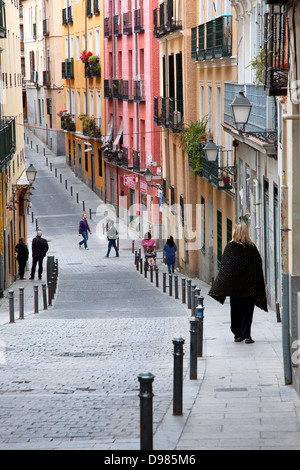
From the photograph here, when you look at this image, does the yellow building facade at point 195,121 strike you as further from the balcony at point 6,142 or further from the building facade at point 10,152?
the building facade at point 10,152

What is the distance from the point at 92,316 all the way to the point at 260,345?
22.5 feet

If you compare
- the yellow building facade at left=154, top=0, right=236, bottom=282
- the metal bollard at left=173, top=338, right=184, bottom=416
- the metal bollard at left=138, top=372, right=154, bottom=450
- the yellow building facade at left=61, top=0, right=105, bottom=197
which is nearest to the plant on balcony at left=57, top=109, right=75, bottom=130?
the yellow building facade at left=61, top=0, right=105, bottom=197

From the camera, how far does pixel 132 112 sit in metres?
43.0

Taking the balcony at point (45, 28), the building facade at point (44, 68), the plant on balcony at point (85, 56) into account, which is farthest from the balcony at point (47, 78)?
the plant on balcony at point (85, 56)

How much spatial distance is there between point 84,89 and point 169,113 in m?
24.0

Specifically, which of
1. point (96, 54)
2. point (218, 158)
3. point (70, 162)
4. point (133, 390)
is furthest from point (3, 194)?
point (70, 162)

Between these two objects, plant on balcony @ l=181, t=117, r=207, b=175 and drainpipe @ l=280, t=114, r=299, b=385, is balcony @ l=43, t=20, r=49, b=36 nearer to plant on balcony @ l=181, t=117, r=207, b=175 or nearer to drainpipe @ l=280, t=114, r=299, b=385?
plant on balcony @ l=181, t=117, r=207, b=175

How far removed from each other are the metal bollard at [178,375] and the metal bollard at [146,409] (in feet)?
4.50

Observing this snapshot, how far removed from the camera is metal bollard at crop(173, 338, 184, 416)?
741cm

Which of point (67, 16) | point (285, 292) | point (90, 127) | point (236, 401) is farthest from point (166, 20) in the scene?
point (67, 16)

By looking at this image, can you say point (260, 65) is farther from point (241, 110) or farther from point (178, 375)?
point (178, 375)

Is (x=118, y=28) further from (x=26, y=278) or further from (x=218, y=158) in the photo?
(x=218, y=158)

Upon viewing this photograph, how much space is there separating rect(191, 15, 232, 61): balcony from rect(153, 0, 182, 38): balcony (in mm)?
2529

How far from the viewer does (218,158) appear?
23.8m
